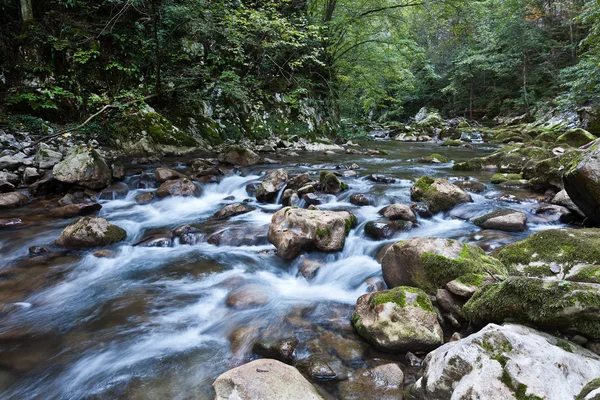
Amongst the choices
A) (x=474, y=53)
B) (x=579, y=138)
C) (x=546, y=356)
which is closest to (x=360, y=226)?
(x=546, y=356)

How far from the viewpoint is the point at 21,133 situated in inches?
365

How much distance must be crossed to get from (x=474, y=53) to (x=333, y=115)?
15.1m

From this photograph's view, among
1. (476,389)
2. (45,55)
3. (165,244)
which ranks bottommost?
(165,244)

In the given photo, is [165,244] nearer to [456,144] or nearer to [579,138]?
[579,138]

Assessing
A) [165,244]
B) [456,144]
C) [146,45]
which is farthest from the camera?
[456,144]

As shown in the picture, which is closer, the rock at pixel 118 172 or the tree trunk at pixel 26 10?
the rock at pixel 118 172

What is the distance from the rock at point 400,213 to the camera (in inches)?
229

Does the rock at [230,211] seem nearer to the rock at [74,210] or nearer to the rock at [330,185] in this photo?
the rock at [330,185]

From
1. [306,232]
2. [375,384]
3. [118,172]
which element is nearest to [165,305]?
[306,232]

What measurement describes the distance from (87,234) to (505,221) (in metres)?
6.79

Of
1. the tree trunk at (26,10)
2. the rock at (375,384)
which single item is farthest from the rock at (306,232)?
the tree trunk at (26,10)

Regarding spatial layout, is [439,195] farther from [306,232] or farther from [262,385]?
[262,385]

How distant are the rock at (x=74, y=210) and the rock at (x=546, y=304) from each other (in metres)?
7.35

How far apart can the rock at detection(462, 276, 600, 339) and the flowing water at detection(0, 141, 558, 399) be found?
932 mm
